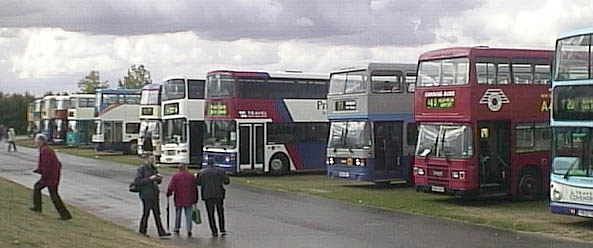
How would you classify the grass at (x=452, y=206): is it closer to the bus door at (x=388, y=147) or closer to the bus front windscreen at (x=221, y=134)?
the bus door at (x=388, y=147)

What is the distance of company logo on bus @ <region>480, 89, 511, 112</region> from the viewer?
25.0 m

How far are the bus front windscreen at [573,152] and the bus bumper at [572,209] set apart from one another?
2.11 feet

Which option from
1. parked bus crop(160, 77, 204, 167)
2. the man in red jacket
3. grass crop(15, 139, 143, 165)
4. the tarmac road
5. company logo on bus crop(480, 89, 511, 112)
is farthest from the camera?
grass crop(15, 139, 143, 165)

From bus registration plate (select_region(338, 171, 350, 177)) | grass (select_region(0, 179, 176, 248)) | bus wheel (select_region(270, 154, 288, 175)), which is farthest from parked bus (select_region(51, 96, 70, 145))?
grass (select_region(0, 179, 176, 248))

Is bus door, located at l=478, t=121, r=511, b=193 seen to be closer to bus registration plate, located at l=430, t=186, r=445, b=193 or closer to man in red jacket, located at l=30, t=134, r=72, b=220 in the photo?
bus registration plate, located at l=430, t=186, r=445, b=193

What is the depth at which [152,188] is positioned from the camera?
18.6 metres

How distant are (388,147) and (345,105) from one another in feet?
6.45

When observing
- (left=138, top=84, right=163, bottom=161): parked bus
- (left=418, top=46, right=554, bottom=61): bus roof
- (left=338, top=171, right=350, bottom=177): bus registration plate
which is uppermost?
(left=418, top=46, right=554, bottom=61): bus roof

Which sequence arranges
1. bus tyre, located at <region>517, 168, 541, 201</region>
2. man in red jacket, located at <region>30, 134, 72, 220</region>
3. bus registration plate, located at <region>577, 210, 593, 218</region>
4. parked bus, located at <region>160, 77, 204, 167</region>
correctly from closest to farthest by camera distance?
man in red jacket, located at <region>30, 134, 72, 220</region>, bus registration plate, located at <region>577, 210, 593, 218</region>, bus tyre, located at <region>517, 168, 541, 201</region>, parked bus, located at <region>160, 77, 204, 167</region>

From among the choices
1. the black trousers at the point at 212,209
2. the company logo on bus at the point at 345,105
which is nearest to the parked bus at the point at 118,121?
the company logo on bus at the point at 345,105

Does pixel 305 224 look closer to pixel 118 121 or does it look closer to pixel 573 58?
pixel 573 58

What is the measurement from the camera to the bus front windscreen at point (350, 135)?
30.5 metres

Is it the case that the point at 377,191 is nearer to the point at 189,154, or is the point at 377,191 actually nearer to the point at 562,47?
the point at 562,47

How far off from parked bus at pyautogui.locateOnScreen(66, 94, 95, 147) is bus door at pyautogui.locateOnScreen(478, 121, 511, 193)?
4807 cm
